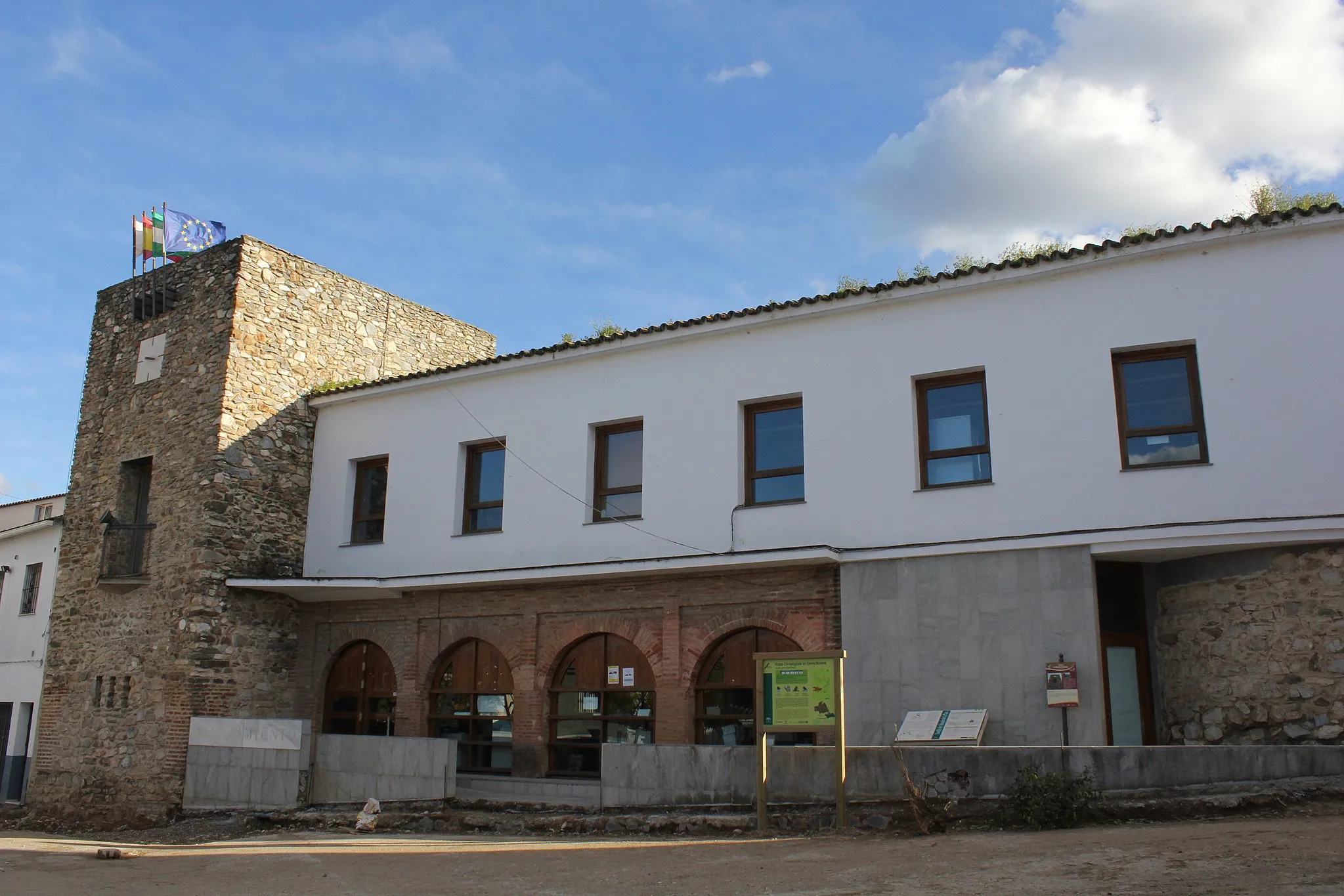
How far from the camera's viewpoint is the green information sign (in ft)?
36.4

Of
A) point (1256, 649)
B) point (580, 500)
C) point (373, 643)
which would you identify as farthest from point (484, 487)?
point (1256, 649)

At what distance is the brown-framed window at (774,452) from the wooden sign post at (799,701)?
338 centimetres

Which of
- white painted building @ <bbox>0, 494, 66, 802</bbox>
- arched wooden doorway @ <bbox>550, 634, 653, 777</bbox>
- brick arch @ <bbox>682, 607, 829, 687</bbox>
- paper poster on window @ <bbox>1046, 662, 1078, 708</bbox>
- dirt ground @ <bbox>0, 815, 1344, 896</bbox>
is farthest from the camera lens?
white painted building @ <bbox>0, 494, 66, 802</bbox>

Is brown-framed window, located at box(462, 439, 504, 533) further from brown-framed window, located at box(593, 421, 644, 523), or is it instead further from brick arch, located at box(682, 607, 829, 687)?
brick arch, located at box(682, 607, 829, 687)

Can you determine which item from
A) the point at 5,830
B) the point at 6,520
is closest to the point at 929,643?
the point at 5,830

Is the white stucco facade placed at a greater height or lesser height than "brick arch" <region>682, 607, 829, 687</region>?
greater

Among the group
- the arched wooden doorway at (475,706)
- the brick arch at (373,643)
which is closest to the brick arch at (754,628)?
the arched wooden doorway at (475,706)

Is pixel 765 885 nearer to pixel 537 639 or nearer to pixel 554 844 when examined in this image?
pixel 554 844

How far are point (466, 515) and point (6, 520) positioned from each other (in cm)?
1637

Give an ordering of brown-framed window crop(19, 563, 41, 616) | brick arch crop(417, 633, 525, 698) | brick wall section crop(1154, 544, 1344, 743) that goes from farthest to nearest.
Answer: brown-framed window crop(19, 563, 41, 616)
brick arch crop(417, 633, 525, 698)
brick wall section crop(1154, 544, 1344, 743)

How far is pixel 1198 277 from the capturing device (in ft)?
40.8

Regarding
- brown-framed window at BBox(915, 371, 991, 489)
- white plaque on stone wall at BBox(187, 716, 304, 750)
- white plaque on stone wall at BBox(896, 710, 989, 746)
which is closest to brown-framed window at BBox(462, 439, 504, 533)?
white plaque on stone wall at BBox(187, 716, 304, 750)

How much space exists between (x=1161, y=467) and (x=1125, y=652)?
2.22 meters

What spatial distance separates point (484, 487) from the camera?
679 inches
